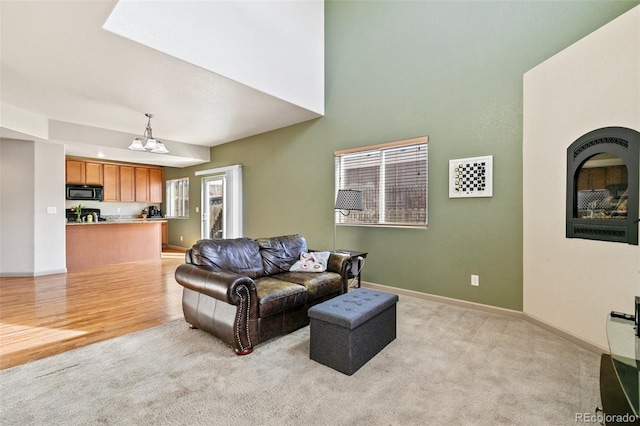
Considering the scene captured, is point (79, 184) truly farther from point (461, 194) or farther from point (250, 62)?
point (461, 194)

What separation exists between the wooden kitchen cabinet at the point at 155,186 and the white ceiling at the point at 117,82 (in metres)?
2.52

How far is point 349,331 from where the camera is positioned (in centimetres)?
213

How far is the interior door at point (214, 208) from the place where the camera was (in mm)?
6849

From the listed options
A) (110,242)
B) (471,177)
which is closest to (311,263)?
(471,177)

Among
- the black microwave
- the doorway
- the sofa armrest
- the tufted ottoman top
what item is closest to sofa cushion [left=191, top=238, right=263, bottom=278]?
the sofa armrest

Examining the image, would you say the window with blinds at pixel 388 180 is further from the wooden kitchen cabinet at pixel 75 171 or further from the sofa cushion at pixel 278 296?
the wooden kitchen cabinet at pixel 75 171

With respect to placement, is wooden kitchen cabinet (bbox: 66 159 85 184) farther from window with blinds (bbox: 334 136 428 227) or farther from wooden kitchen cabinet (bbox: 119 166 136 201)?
window with blinds (bbox: 334 136 428 227)

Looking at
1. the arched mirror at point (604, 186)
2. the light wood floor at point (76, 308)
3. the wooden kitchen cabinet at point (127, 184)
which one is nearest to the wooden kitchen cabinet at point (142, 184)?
the wooden kitchen cabinet at point (127, 184)

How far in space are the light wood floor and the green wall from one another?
257 cm

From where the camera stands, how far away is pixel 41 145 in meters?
5.30

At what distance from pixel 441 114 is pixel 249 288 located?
3.09m

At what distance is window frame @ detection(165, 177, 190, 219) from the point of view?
8.23 meters

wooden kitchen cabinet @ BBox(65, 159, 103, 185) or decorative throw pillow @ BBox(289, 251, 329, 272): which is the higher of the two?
wooden kitchen cabinet @ BBox(65, 159, 103, 185)

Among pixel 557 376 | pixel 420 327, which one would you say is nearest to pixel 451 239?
pixel 420 327
